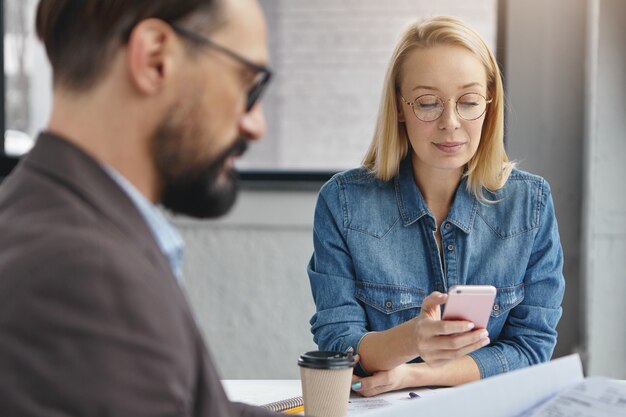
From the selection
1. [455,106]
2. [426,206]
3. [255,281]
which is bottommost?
[255,281]

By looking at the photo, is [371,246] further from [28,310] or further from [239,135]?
[28,310]

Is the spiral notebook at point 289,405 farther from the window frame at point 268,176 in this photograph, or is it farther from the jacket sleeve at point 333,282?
the window frame at point 268,176

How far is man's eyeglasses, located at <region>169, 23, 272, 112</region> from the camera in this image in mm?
838

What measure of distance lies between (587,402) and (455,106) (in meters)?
0.87

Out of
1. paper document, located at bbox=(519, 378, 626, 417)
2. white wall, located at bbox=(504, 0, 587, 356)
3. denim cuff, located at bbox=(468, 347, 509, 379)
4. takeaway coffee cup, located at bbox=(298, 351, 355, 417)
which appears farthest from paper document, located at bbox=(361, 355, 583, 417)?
white wall, located at bbox=(504, 0, 587, 356)

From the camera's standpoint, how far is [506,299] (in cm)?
181

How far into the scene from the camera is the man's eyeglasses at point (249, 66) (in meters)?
0.84

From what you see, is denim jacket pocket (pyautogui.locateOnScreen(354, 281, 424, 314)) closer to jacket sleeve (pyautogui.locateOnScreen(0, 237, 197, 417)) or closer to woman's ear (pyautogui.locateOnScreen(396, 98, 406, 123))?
woman's ear (pyautogui.locateOnScreen(396, 98, 406, 123))

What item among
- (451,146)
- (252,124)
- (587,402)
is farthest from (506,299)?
(252,124)

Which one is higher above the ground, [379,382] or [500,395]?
[500,395]

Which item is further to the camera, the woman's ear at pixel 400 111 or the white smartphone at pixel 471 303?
the woman's ear at pixel 400 111

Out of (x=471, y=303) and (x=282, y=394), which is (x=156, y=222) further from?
(x=282, y=394)

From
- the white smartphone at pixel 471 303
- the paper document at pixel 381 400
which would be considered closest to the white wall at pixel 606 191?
the paper document at pixel 381 400

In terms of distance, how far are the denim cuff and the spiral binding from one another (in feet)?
1.52
